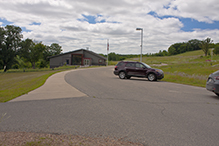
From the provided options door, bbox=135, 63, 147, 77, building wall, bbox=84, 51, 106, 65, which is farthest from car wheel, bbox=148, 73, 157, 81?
building wall, bbox=84, 51, 106, 65

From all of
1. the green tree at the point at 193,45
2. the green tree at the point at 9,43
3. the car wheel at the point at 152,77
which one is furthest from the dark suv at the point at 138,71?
the green tree at the point at 193,45

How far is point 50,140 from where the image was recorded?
420cm

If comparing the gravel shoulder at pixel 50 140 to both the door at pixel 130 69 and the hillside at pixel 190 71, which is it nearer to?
the hillside at pixel 190 71

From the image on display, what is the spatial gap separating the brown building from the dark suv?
4322cm

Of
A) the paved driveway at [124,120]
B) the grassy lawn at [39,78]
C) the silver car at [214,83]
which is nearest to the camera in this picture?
the paved driveway at [124,120]

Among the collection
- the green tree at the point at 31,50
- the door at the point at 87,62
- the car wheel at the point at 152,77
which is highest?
the green tree at the point at 31,50

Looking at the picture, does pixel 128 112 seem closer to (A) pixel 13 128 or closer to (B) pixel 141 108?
(B) pixel 141 108

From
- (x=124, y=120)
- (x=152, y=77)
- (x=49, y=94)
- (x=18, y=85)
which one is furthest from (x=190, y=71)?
(x=124, y=120)

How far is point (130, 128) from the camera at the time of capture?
16.6ft

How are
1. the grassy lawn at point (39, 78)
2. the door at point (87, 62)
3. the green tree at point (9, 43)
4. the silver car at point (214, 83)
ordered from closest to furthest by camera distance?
1. the silver car at point (214, 83)
2. the grassy lawn at point (39, 78)
3. the green tree at point (9, 43)
4. the door at point (87, 62)

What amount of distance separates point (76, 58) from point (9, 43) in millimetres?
18964

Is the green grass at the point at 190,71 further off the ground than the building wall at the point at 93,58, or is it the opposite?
the building wall at the point at 93,58

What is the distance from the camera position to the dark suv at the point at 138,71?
18844 millimetres

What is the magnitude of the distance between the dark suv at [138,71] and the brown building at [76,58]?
43218 millimetres
